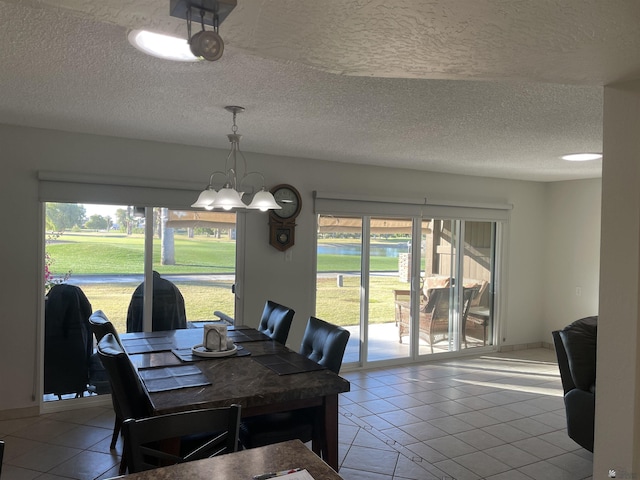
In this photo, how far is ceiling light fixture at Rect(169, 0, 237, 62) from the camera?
0.99m

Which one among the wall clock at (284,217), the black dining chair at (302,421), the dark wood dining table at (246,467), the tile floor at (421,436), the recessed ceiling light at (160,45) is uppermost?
the recessed ceiling light at (160,45)

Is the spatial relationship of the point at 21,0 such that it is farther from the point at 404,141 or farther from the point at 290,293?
the point at 290,293

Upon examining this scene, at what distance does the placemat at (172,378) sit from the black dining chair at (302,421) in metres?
0.40

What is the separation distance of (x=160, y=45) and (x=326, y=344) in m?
1.88

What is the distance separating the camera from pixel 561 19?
4.06ft

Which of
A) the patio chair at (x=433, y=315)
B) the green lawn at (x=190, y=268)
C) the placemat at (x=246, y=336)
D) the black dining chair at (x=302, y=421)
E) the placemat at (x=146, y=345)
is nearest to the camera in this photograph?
the black dining chair at (x=302, y=421)

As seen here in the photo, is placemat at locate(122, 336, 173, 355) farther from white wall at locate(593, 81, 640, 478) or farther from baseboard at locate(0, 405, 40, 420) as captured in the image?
white wall at locate(593, 81, 640, 478)

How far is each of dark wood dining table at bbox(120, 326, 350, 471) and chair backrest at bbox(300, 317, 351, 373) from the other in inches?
5.1

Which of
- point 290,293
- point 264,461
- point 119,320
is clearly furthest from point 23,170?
point 264,461

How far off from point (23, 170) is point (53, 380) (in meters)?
1.76

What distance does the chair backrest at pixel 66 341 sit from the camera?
3.93 meters

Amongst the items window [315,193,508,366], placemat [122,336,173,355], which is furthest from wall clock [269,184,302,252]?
placemat [122,336,173,355]

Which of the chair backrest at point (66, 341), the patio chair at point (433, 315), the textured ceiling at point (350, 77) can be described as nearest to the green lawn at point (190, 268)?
the chair backrest at point (66, 341)

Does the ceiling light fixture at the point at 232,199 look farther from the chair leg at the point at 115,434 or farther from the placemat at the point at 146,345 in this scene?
the chair leg at the point at 115,434
